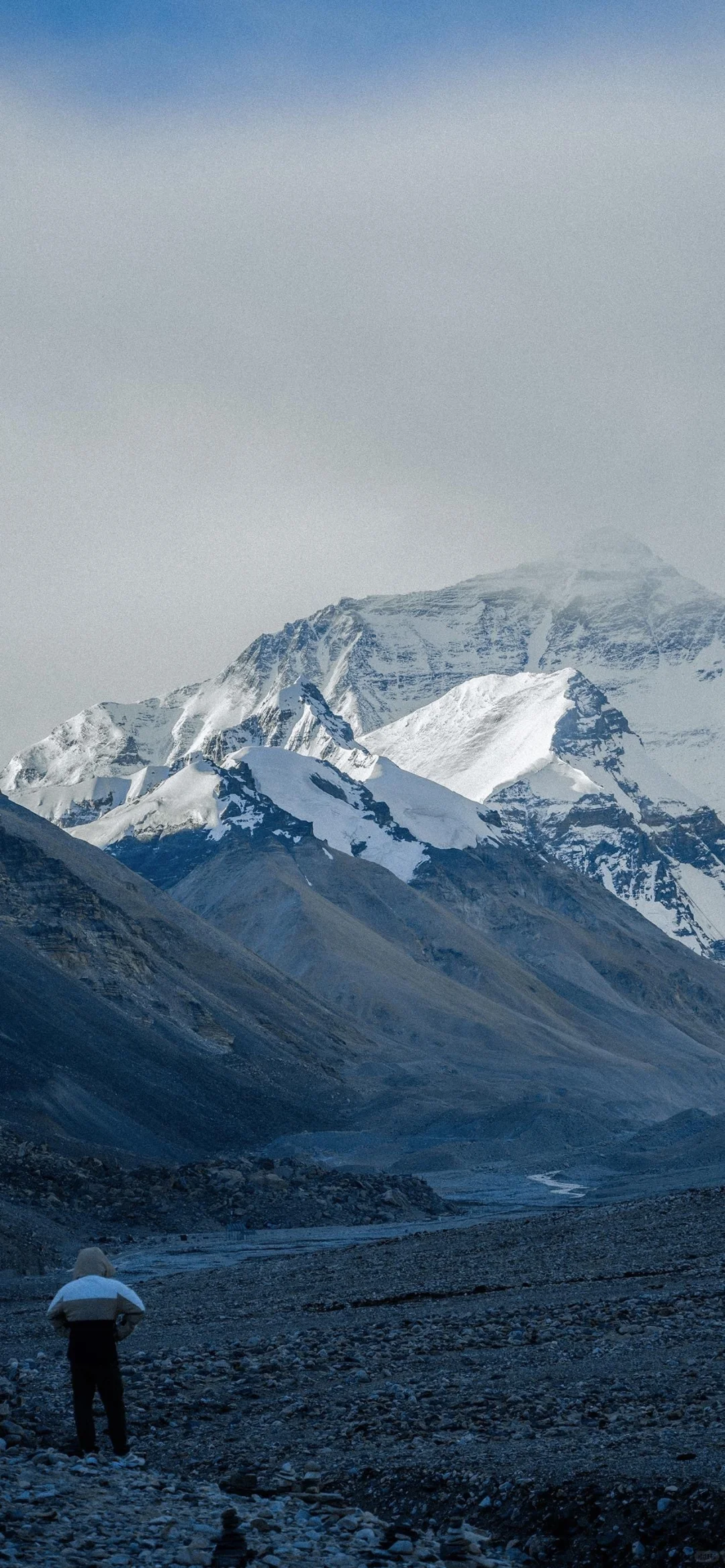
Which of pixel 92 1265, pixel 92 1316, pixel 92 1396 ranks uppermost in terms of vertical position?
pixel 92 1265

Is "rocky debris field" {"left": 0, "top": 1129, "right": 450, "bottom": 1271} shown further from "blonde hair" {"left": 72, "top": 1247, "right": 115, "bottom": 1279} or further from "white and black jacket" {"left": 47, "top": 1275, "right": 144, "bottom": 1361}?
"white and black jacket" {"left": 47, "top": 1275, "right": 144, "bottom": 1361}

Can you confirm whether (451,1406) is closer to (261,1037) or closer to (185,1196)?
(185,1196)

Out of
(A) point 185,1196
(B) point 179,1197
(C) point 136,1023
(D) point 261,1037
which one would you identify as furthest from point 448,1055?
(B) point 179,1197

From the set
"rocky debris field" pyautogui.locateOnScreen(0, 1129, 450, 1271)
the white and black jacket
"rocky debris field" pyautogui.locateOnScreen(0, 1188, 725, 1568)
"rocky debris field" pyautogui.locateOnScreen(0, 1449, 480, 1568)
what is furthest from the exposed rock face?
"rocky debris field" pyautogui.locateOnScreen(0, 1449, 480, 1568)

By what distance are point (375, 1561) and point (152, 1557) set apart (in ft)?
5.03

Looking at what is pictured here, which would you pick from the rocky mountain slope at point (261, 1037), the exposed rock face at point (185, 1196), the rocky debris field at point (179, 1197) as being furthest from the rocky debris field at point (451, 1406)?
the rocky mountain slope at point (261, 1037)

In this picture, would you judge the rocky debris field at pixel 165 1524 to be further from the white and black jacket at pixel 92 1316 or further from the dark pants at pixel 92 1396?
the white and black jacket at pixel 92 1316

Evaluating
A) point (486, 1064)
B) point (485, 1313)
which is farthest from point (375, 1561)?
point (486, 1064)

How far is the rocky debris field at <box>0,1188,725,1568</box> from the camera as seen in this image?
12711mm

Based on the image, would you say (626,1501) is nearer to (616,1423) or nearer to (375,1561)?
(375,1561)

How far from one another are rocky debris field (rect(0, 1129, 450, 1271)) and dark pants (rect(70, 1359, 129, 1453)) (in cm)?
3406

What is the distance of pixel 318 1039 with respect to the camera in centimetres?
14150

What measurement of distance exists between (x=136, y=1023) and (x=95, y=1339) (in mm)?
96616

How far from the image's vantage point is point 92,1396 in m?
15.4
